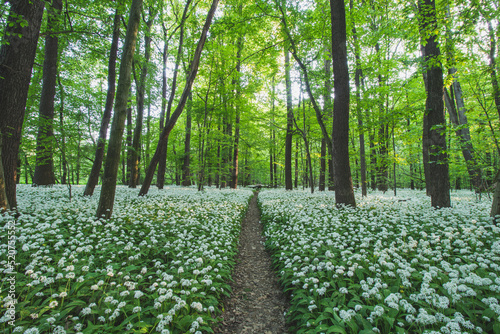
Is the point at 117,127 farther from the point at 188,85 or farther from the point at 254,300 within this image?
the point at 254,300

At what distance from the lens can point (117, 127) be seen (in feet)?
20.4

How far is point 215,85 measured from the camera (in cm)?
1593

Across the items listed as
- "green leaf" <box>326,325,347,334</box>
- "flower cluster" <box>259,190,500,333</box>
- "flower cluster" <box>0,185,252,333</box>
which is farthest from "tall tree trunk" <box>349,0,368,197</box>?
"flower cluster" <box>0,185,252,333</box>

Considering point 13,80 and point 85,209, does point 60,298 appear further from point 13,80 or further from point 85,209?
point 13,80

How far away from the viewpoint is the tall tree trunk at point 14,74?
524cm

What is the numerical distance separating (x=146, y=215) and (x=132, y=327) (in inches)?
194

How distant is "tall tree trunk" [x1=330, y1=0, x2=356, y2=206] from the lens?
26.2 ft

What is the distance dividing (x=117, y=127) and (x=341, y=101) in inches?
318

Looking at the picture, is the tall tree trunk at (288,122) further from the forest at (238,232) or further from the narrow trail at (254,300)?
the narrow trail at (254,300)

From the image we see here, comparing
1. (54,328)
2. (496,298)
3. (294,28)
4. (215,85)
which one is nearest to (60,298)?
(54,328)

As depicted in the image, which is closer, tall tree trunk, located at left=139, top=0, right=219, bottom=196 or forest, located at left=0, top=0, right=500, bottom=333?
forest, located at left=0, top=0, right=500, bottom=333

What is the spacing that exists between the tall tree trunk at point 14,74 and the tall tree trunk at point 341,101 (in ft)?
31.3

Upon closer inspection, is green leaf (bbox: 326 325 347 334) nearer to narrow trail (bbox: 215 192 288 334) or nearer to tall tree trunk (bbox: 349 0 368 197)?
narrow trail (bbox: 215 192 288 334)

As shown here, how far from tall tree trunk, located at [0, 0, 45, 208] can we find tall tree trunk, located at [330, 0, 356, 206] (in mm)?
9552
